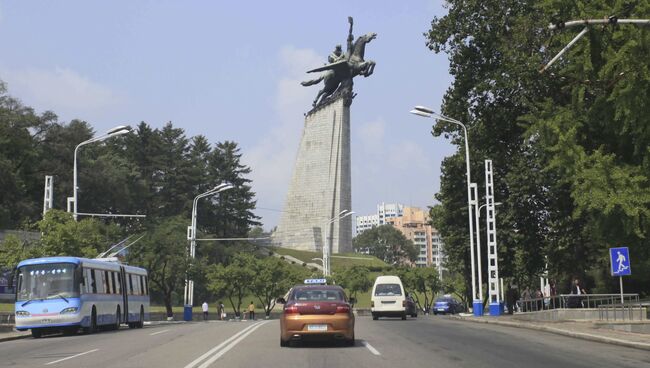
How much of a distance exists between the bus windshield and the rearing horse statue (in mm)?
71752

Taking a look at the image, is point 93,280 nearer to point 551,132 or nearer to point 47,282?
point 47,282

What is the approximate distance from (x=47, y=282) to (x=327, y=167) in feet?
220

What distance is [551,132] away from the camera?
2444 centimetres

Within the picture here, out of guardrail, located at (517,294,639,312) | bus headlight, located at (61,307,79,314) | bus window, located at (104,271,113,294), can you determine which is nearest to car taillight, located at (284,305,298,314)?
bus headlight, located at (61,307,79,314)

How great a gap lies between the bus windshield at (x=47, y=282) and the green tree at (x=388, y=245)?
502 ft

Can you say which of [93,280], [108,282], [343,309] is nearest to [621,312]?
[343,309]

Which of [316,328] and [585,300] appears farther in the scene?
[585,300]

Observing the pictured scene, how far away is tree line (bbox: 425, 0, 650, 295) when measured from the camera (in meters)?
21.7

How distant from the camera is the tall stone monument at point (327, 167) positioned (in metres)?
94.2

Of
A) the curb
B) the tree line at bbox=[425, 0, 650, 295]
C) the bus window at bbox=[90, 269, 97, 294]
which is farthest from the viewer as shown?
the bus window at bbox=[90, 269, 97, 294]

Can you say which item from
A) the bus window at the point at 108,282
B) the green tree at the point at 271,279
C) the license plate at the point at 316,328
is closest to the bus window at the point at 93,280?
the bus window at the point at 108,282

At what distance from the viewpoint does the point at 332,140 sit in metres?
94.8

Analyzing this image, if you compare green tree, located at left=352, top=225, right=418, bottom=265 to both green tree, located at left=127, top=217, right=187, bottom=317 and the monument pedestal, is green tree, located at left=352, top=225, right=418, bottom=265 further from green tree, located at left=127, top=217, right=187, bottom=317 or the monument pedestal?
green tree, located at left=127, top=217, right=187, bottom=317

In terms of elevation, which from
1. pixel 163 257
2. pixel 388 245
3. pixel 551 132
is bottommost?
pixel 163 257
